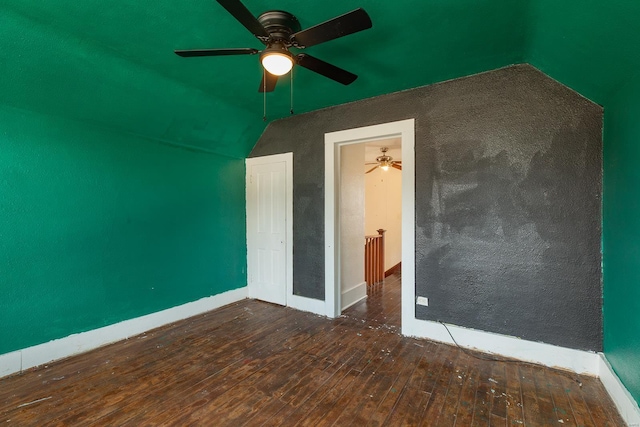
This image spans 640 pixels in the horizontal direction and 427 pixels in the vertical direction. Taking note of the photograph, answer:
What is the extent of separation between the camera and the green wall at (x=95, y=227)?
2395 millimetres

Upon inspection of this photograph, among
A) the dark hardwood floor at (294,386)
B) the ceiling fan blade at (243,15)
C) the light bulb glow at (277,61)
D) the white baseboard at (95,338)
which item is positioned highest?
the ceiling fan blade at (243,15)

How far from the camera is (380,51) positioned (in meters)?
2.31

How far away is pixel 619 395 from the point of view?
6.22 ft

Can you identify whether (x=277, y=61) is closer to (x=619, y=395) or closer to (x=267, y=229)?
(x=267, y=229)

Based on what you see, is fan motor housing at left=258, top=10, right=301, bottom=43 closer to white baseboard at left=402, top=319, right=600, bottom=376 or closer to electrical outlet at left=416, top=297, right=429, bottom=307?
electrical outlet at left=416, top=297, right=429, bottom=307

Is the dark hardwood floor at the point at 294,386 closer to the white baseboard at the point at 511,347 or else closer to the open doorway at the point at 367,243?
the white baseboard at the point at 511,347

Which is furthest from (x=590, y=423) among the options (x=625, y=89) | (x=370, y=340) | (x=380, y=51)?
(x=380, y=51)

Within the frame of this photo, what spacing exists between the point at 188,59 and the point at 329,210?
6.86ft

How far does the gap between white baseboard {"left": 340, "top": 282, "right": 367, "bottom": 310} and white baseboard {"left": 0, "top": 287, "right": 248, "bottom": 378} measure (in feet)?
5.65

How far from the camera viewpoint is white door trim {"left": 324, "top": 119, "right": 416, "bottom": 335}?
2.97m

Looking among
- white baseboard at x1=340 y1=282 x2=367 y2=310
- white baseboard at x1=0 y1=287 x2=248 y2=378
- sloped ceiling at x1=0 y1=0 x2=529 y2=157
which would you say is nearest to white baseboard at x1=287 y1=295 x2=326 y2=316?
white baseboard at x1=340 y1=282 x2=367 y2=310

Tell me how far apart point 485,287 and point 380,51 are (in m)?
2.30

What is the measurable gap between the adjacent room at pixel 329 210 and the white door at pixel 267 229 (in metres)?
0.42

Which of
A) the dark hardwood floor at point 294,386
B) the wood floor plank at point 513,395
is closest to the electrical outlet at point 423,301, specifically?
the dark hardwood floor at point 294,386
